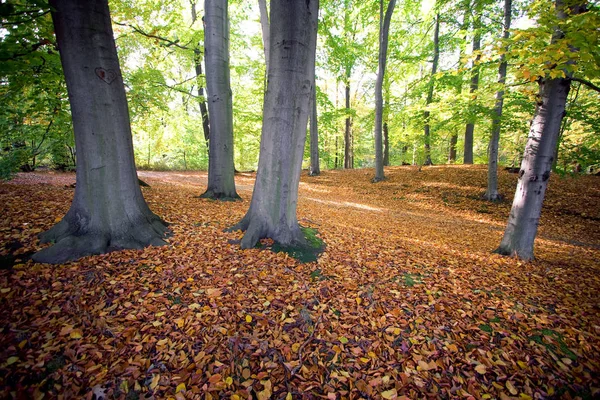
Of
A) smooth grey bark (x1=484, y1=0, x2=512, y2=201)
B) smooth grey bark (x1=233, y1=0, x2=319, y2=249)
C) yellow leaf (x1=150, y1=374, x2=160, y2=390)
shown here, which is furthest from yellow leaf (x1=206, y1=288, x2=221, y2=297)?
smooth grey bark (x1=484, y1=0, x2=512, y2=201)

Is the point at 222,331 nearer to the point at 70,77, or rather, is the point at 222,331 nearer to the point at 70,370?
the point at 70,370

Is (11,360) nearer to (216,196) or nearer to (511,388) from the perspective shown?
(511,388)

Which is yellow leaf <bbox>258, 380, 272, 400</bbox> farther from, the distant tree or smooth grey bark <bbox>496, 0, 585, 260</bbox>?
the distant tree

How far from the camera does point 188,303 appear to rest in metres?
2.70

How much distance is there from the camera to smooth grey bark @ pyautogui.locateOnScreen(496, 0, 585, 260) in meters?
4.11

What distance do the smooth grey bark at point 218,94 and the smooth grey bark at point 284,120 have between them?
10.2ft

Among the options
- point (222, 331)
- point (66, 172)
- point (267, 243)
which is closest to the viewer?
point (222, 331)

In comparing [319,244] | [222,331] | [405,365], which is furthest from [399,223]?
[222,331]

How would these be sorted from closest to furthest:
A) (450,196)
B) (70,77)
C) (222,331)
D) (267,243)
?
(222,331) → (70,77) → (267,243) → (450,196)

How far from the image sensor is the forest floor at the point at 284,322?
77.6 inches

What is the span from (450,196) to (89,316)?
12.3 metres

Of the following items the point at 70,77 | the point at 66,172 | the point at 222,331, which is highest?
the point at 70,77

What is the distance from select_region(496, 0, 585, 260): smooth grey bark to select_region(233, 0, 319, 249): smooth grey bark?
4070mm

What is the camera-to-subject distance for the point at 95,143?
336 centimetres
